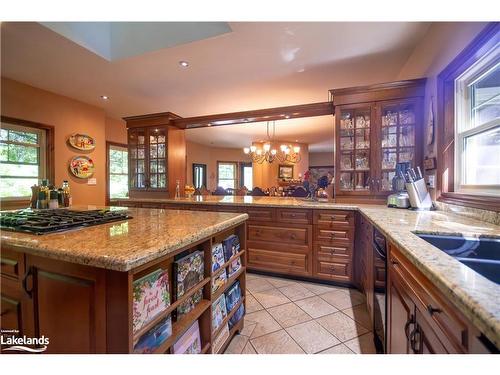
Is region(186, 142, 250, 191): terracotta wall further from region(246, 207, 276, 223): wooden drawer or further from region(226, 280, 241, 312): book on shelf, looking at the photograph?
region(226, 280, 241, 312): book on shelf

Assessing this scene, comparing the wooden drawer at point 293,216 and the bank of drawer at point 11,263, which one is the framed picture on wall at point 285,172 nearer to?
the wooden drawer at point 293,216

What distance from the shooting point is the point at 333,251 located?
2445 mm

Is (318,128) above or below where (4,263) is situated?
above

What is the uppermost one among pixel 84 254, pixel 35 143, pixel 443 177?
pixel 35 143

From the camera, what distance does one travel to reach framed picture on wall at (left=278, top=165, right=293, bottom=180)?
830 cm

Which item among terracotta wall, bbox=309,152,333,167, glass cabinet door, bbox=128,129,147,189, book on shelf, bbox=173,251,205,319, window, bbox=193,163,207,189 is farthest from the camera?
terracotta wall, bbox=309,152,333,167

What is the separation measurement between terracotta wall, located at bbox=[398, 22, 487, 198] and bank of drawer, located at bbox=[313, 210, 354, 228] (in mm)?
776

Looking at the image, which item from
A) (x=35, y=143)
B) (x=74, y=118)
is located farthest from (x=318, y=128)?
(x=35, y=143)

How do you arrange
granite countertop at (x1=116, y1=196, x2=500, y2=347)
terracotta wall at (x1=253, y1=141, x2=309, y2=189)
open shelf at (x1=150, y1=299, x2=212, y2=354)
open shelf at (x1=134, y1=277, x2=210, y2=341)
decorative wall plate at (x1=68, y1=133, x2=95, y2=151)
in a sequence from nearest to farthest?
granite countertop at (x1=116, y1=196, x2=500, y2=347)
open shelf at (x1=134, y1=277, x2=210, y2=341)
open shelf at (x1=150, y1=299, x2=212, y2=354)
decorative wall plate at (x1=68, y1=133, x2=95, y2=151)
terracotta wall at (x1=253, y1=141, x2=309, y2=189)

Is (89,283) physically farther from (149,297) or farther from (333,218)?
(333,218)

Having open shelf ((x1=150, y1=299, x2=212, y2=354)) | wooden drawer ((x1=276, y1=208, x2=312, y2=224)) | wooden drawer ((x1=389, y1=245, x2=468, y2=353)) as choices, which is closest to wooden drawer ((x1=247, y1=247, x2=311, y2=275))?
wooden drawer ((x1=276, y1=208, x2=312, y2=224))
